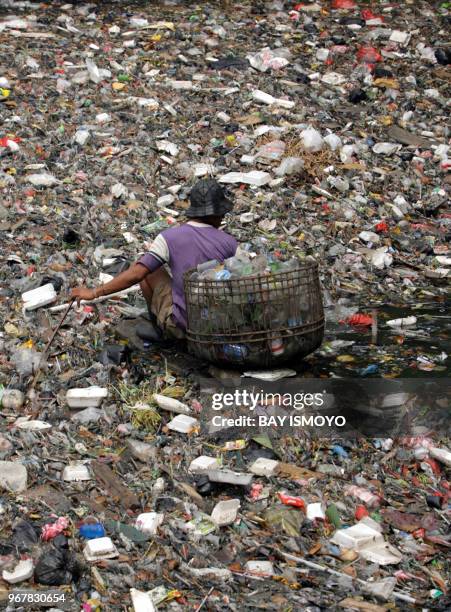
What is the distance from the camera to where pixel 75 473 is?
424 centimetres

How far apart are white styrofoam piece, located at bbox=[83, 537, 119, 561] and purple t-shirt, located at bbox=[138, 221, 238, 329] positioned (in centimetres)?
153

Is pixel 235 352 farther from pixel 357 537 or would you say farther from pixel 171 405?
pixel 357 537

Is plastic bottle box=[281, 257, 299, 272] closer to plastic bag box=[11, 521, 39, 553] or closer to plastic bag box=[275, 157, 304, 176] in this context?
plastic bag box=[11, 521, 39, 553]

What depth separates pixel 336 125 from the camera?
852cm

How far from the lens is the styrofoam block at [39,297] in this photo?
570 centimetres

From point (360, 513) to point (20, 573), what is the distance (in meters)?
1.36

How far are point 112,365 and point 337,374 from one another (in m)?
1.13

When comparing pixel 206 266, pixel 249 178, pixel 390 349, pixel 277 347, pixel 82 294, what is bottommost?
pixel 390 349

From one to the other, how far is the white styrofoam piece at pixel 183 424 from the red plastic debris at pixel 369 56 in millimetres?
5898

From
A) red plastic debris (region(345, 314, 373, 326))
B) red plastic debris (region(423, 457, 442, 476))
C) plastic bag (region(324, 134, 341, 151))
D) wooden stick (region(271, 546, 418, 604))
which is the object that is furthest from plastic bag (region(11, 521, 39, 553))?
plastic bag (region(324, 134, 341, 151))

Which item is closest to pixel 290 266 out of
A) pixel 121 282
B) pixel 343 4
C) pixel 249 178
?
pixel 121 282

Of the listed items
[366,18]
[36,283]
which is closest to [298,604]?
[36,283]

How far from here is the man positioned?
498 centimetres

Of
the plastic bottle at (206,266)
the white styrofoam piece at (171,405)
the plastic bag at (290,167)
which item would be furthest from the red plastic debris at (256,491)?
the plastic bag at (290,167)
